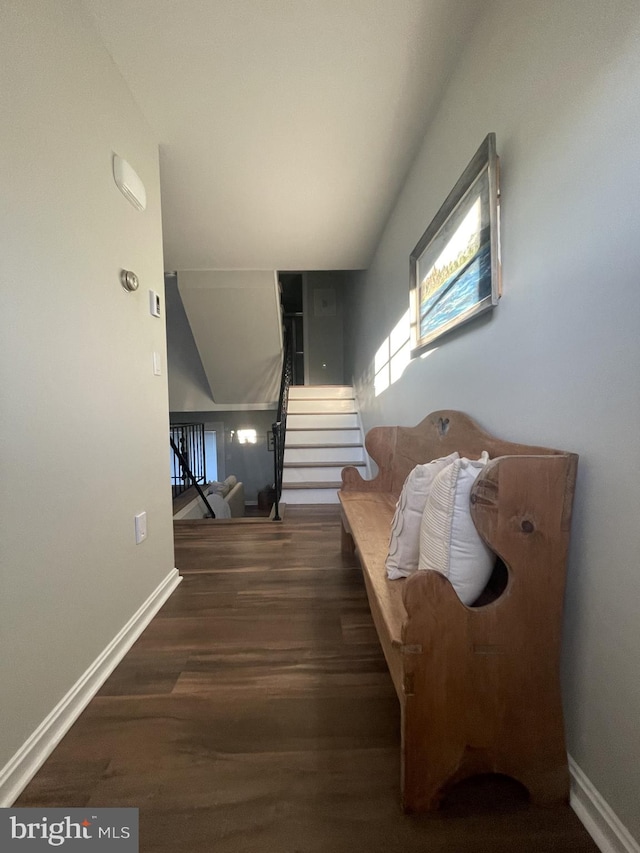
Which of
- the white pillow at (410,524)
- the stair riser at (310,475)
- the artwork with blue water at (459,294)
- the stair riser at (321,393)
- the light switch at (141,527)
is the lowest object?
the stair riser at (310,475)

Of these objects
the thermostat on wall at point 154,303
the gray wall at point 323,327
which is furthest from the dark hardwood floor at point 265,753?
the gray wall at point 323,327

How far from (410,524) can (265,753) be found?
782 mm

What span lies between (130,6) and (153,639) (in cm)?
253

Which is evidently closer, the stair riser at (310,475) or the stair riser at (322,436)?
the stair riser at (310,475)

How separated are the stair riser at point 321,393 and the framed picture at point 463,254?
3.39 m

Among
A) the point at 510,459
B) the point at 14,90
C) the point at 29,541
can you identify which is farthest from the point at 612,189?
the point at 29,541

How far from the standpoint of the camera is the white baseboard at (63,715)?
0.92m

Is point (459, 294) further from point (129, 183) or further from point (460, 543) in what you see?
point (129, 183)

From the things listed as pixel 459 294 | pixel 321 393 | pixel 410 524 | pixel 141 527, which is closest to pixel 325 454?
pixel 321 393

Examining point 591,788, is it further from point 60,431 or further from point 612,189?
point 60,431

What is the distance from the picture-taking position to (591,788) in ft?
2.75

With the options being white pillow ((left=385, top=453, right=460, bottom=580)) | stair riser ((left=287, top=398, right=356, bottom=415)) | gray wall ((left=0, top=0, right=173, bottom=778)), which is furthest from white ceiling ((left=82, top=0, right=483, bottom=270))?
stair riser ((left=287, top=398, right=356, bottom=415))

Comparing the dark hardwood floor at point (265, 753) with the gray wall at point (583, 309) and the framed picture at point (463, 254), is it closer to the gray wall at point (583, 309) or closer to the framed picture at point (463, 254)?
the gray wall at point (583, 309)

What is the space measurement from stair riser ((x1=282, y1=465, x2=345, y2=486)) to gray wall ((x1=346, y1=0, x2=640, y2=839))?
107 inches
